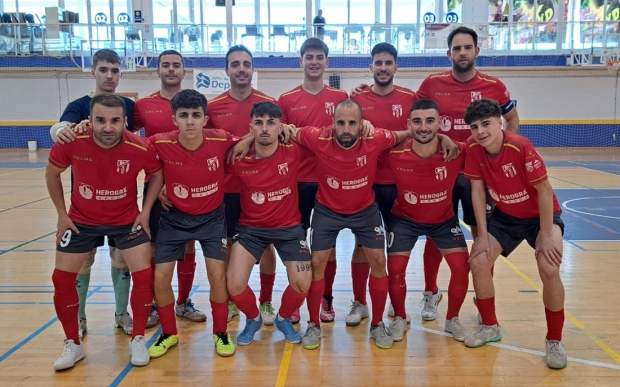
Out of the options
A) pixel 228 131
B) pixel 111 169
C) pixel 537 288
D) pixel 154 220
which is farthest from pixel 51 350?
pixel 537 288

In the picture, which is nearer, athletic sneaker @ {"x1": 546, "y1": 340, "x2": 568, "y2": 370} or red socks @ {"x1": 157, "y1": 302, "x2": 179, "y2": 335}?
athletic sneaker @ {"x1": 546, "y1": 340, "x2": 568, "y2": 370}

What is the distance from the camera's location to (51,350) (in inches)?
157

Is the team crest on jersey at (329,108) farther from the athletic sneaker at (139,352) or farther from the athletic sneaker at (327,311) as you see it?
the athletic sneaker at (139,352)

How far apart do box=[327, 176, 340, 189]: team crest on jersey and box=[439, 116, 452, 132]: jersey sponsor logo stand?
3.80 ft

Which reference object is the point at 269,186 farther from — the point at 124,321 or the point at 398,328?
the point at 124,321

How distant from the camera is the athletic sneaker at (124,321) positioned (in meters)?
4.33

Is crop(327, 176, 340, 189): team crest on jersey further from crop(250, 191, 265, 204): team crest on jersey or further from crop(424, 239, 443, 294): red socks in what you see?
crop(424, 239, 443, 294): red socks

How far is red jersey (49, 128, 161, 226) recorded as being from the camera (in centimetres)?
367

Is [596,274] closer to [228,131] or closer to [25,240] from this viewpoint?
[228,131]

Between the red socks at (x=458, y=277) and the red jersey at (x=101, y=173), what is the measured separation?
2.56 meters

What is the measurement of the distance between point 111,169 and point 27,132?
2191 centimetres

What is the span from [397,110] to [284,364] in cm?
239

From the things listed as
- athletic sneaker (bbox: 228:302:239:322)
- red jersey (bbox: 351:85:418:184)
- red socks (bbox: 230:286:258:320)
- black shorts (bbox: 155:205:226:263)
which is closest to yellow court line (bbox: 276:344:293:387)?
red socks (bbox: 230:286:258:320)

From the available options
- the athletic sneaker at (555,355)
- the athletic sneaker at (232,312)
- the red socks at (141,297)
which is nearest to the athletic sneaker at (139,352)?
the red socks at (141,297)
